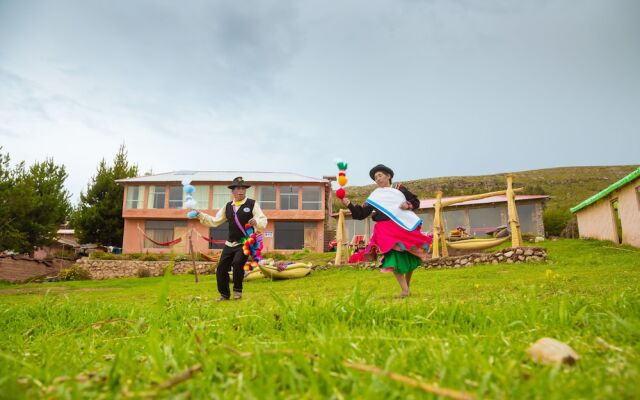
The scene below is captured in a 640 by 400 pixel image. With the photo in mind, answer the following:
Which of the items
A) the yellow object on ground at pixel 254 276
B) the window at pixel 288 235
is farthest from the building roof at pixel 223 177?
the yellow object on ground at pixel 254 276

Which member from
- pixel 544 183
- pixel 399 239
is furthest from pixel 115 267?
pixel 544 183

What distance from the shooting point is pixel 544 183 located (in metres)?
69.8

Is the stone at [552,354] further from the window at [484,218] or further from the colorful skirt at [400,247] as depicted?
the window at [484,218]

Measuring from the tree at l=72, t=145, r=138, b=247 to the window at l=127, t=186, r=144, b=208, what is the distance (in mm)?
3191

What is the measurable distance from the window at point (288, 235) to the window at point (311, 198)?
1.54m

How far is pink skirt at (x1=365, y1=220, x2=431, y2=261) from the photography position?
18.9ft

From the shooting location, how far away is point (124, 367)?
1430 mm

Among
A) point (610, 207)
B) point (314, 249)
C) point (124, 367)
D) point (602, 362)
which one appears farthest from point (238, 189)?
point (314, 249)

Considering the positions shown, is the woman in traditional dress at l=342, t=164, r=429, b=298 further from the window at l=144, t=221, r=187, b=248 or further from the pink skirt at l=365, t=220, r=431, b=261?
the window at l=144, t=221, r=187, b=248

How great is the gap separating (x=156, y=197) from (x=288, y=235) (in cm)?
1118

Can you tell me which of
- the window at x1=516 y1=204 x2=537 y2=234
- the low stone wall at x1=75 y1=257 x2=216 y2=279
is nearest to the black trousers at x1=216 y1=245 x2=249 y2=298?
the low stone wall at x1=75 y1=257 x2=216 y2=279

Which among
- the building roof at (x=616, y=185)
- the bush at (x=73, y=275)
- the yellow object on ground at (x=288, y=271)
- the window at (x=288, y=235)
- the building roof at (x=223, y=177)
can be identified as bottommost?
the bush at (x=73, y=275)

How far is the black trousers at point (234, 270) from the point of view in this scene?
7.17 m

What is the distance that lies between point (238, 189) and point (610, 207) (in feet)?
52.4
